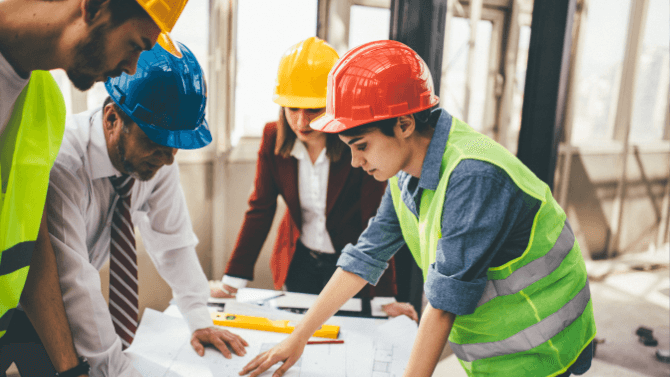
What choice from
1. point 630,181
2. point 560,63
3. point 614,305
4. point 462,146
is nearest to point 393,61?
point 462,146

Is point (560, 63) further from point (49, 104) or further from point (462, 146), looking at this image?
point (49, 104)

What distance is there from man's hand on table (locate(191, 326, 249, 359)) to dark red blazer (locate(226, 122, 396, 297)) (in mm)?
439

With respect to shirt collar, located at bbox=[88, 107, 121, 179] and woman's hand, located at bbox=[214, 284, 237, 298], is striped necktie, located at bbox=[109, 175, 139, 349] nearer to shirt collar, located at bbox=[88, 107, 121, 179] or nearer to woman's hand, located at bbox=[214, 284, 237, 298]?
shirt collar, located at bbox=[88, 107, 121, 179]

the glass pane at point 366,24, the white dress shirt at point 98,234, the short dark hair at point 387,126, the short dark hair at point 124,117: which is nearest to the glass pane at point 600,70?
the glass pane at point 366,24

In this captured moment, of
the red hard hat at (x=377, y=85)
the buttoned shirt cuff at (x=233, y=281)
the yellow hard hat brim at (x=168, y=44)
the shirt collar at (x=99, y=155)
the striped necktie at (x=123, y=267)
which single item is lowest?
the buttoned shirt cuff at (x=233, y=281)

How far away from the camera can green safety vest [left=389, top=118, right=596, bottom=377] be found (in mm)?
893

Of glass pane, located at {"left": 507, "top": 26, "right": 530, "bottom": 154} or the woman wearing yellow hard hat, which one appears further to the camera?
glass pane, located at {"left": 507, "top": 26, "right": 530, "bottom": 154}

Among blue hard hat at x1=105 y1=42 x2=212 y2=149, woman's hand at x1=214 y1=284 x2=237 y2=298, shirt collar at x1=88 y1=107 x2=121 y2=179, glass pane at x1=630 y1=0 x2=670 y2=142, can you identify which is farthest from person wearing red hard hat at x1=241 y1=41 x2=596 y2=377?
glass pane at x1=630 y1=0 x2=670 y2=142

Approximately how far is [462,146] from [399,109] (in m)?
0.15

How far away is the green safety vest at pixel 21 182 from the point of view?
0.73 metres

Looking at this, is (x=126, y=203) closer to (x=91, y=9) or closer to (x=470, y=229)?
(x=91, y=9)

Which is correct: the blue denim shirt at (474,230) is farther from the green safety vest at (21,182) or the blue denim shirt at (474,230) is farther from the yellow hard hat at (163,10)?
the green safety vest at (21,182)

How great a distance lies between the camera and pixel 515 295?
0.92m

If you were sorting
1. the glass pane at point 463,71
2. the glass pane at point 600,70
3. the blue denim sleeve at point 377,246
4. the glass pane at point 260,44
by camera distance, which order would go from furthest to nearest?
the glass pane at point 600,70 < the glass pane at point 463,71 < the glass pane at point 260,44 < the blue denim sleeve at point 377,246
